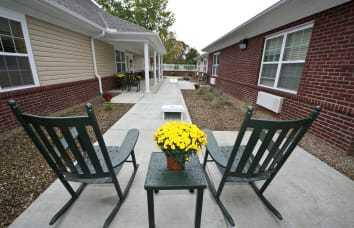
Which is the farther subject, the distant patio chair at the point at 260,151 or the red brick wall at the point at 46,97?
the red brick wall at the point at 46,97

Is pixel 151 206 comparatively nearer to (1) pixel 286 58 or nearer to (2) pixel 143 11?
(1) pixel 286 58

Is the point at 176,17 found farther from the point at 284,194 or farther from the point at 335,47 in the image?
the point at 284,194

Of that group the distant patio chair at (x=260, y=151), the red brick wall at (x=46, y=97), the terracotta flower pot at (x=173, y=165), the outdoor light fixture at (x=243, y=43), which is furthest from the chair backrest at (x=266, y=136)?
the outdoor light fixture at (x=243, y=43)

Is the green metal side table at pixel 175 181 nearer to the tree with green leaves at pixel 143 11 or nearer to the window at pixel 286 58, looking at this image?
the window at pixel 286 58

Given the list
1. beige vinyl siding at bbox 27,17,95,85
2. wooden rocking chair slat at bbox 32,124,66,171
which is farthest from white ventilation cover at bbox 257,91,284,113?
beige vinyl siding at bbox 27,17,95,85

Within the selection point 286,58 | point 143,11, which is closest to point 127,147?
point 286,58

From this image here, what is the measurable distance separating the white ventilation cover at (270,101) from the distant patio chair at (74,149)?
13.6ft

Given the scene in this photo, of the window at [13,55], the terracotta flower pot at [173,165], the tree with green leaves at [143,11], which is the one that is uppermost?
the tree with green leaves at [143,11]

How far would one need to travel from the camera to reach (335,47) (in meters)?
3.14

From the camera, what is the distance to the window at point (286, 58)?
4.03m

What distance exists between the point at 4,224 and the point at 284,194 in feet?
9.53

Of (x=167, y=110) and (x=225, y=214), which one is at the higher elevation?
(x=167, y=110)

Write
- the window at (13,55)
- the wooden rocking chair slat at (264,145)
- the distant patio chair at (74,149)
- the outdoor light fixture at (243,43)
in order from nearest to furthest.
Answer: the distant patio chair at (74,149)
the wooden rocking chair slat at (264,145)
the window at (13,55)
the outdoor light fixture at (243,43)

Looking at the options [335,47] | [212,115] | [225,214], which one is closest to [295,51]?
[335,47]
